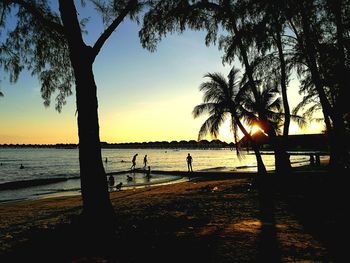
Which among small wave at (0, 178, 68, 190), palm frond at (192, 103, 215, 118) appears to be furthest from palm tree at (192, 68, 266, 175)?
small wave at (0, 178, 68, 190)

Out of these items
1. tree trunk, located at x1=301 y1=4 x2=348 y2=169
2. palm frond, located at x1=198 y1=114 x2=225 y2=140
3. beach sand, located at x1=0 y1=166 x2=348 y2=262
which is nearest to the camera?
beach sand, located at x1=0 y1=166 x2=348 y2=262

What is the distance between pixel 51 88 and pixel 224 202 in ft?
25.0

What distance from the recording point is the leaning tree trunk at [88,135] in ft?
25.6

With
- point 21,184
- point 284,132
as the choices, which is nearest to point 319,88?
point 284,132

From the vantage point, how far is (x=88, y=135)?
7875 mm

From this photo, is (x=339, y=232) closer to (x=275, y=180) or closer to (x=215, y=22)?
(x=275, y=180)

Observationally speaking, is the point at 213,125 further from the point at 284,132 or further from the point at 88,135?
the point at 88,135

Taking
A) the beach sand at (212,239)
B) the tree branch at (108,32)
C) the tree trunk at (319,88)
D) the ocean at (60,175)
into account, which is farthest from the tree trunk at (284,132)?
the tree branch at (108,32)

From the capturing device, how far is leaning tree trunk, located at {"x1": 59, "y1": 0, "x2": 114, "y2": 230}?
7.79 meters

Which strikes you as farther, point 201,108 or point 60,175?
point 60,175

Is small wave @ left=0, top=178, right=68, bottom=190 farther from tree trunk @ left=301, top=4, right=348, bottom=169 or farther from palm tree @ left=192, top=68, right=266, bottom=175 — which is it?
tree trunk @ left=301, top=4, right=348, bottom=169

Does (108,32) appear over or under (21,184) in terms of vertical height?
over

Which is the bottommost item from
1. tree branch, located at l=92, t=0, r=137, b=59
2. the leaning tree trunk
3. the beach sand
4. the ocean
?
the ocean

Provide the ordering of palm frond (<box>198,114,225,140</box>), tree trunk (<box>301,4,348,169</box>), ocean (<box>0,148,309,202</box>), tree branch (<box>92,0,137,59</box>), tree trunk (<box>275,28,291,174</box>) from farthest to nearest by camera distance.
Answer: ocean (<box>0,148,309,202</box>)
palm frond (<box>198,114,225,140</box>)
tree trunk (<box>275,28,291,174</box>)
tree trunk (<box>301,4,348,169</box>)
tree branch (<box>92,0,137,59</box>)
